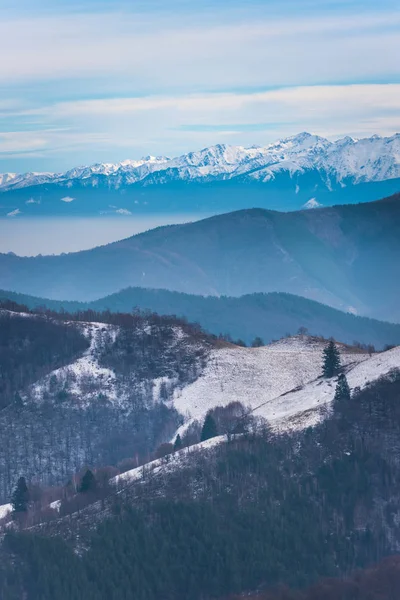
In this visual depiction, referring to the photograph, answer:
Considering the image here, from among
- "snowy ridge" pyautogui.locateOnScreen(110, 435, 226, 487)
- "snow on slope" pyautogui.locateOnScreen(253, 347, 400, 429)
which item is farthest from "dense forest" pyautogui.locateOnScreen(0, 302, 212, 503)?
"snow on slope" pyautogui.locateOnScreen(253, 347, 400, 429)

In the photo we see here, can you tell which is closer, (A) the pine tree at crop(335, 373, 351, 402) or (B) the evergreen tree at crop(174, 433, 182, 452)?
(A) the pine tree at crop(335, 373, 351, 402)

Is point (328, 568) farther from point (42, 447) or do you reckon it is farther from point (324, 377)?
point (42, 447)

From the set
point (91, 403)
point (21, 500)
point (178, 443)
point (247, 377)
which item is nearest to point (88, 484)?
point (21, 500)

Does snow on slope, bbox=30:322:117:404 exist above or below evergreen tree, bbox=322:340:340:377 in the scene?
above

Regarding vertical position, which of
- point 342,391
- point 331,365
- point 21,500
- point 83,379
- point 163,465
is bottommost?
point 21,500

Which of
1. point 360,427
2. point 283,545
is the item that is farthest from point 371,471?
point 283,545

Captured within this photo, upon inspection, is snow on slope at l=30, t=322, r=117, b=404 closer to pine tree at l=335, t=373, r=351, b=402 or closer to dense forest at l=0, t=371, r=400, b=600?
dense forest at l=0, t=371, r=400, b=600

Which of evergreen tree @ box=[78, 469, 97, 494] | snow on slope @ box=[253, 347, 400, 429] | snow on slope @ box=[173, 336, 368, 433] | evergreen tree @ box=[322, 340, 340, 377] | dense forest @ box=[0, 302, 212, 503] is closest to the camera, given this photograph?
evergreen tree @ box=[78, 469, 97, 494]

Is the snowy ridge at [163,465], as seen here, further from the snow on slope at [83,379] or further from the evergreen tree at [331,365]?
the snow on slope at [83,379]

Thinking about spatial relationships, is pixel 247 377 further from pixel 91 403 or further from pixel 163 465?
pixel 163 465
